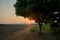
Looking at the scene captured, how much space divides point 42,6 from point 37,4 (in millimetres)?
946

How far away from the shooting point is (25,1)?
26188 millimetres

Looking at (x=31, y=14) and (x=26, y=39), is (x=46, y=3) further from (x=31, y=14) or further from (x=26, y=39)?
(x=26, y=39)

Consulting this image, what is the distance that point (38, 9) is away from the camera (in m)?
25.2

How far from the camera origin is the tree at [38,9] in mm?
24641

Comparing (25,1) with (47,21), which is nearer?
(25,1)

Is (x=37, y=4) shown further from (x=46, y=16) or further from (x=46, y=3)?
(x=46, y=16)

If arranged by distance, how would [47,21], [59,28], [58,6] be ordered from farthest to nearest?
1. [59,28]
2. [47,21]
3. [58,6]

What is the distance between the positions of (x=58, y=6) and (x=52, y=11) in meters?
1.71

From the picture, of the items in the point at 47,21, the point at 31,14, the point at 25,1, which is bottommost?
the point at 47,21

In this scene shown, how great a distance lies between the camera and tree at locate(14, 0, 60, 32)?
2464cm

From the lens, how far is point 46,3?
25.0 m

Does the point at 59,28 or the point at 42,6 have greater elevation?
the point at 42,6

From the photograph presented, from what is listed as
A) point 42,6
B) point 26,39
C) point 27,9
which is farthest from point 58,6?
point 26,39

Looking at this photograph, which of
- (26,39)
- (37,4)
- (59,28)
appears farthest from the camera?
(59,28)
